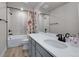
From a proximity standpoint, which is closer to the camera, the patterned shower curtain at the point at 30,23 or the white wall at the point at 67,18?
the white wall at the point at 67,18

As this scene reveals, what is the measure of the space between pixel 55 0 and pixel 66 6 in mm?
537

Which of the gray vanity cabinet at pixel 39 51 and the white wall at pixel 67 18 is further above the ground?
the white wall at pixel 67 18

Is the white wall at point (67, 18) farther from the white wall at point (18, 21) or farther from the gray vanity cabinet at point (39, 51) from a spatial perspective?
the white wall at point (18, 21)

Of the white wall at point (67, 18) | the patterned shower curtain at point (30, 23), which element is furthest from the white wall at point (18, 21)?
the white wall at point (67, 18)

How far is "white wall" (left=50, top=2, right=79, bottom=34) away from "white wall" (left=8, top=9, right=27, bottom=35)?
2796 millimetres

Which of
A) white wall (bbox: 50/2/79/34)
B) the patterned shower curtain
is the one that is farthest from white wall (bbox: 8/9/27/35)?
white wall (bbox: 50/2/79/34)

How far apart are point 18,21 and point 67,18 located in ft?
11.5

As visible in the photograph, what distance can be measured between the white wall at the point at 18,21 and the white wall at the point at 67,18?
2.80m

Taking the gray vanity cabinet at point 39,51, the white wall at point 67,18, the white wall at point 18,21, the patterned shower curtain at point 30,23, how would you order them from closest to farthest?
the gray vanity cabinet at point 39,51 → the white wall at point 67,18 → the patterned shower curtain at point 30,23 → the white wall at point 18,21

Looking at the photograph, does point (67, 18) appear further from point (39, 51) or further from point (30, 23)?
point (30, 23)

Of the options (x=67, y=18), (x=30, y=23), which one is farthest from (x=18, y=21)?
(x=67, y=18)

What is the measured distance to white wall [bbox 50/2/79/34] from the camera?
A: 5.41 ft

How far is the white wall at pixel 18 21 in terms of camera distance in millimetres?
4711

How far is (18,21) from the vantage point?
15.9 ft
